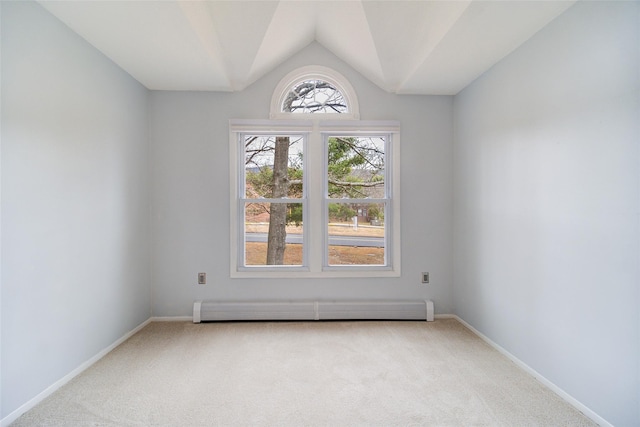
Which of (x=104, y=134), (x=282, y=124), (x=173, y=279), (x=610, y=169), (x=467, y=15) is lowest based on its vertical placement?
(x=173, y=279)

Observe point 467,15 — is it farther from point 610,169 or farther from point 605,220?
point 605,220

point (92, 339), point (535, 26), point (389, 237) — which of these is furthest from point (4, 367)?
point (535, 26)

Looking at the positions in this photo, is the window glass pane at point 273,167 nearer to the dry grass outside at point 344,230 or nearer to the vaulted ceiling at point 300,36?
the dry grass outside at point 344,230

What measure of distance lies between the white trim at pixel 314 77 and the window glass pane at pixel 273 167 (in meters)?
0.28

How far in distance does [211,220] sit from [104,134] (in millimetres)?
1208

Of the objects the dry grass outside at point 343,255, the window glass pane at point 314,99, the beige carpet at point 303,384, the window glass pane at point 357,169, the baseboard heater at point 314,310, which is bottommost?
the beige carpet at point 303,384

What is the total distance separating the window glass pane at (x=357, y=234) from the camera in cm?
352

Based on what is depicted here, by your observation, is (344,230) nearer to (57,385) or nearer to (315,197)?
(315,197)

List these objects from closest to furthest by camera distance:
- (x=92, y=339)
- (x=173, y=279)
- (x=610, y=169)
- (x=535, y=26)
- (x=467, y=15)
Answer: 1. (x=610, y=169)
2. (x=467, y=15)
3. (x=535, y=26)
4. (x=92, y=339)
5. (x=173, y=279)

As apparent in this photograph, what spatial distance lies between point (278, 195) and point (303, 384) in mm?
1939

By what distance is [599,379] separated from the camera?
176cm

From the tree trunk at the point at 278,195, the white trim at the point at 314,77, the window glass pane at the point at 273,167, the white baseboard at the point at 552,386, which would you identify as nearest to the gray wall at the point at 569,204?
the white baseboard at the point at 552,386

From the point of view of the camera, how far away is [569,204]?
1.95 metres

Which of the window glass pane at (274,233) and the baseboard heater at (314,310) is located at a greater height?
the window glass pane at (274,233)
